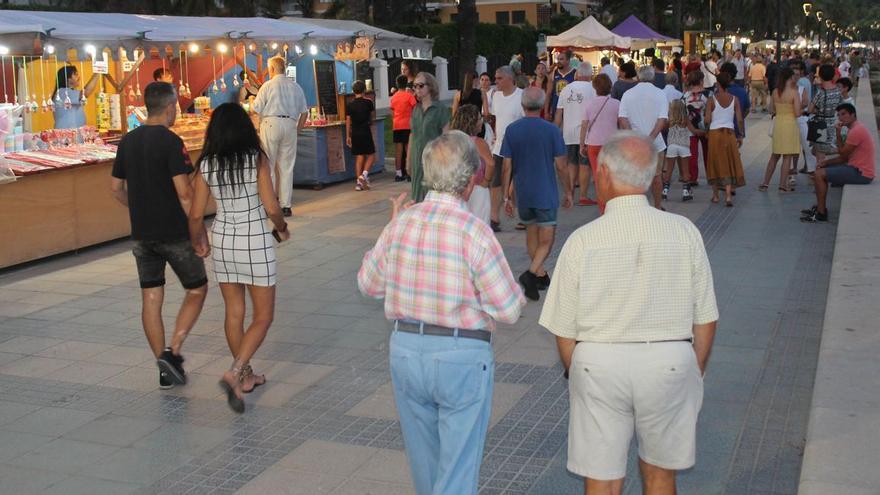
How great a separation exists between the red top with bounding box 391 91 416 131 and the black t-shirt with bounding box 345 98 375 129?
543 mm

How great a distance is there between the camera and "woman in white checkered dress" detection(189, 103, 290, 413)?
5809mm

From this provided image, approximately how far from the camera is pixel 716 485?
4.97m

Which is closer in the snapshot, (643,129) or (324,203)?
(643,129)

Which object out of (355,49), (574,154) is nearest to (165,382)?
(574,154)

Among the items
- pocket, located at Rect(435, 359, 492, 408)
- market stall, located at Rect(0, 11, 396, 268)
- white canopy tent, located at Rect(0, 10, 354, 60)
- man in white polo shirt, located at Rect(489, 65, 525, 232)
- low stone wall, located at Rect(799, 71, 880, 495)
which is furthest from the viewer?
man in white polo shirt, located at Rect(489, 65, 525, 232)

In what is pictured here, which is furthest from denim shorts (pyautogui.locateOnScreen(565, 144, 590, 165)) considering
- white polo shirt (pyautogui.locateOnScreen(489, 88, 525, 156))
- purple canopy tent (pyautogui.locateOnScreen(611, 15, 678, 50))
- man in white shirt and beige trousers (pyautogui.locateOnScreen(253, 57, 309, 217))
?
purple canopy tent (pyautogui.locateOnScreen(611, 15, 678, 50))

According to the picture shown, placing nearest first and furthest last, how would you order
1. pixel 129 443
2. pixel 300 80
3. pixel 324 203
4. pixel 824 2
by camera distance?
pixel 129 443 < pixel 324 203 < pixel 300 80 < pixel 824 2

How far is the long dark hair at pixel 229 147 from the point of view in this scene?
579 cm

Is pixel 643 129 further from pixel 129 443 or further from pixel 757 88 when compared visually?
pixel 757 88

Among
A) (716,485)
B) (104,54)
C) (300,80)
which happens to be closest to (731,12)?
(300,80)

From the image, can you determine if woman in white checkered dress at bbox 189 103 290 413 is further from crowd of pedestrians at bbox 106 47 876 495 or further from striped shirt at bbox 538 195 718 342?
striped shirt at bbox 538 195 718 342

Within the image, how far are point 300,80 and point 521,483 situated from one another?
42.2 feet

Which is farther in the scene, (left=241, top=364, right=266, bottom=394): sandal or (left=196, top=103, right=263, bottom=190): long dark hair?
(left=241, top=364, right=266, bottom=394): sandal

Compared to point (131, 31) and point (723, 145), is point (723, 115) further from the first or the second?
point (131, 31)
